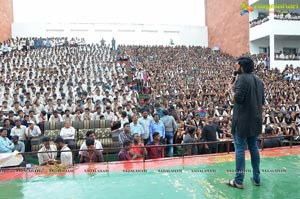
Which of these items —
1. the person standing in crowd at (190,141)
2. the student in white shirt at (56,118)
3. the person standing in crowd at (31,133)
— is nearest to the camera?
the person standing in crowd at (190,141)

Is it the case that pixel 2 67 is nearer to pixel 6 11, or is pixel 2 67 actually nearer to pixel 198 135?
pixel 198 135

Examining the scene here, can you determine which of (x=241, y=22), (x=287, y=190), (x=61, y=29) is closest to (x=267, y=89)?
(x=287, y=190)

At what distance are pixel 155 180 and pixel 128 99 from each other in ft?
21.0

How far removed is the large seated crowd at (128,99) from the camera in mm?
6512

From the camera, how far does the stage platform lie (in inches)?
125

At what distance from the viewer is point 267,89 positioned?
12391mm

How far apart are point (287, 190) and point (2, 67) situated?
14.7 m

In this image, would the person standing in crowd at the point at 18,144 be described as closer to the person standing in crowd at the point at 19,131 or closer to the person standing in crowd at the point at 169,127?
the person standing in crowd at the point at 19,131

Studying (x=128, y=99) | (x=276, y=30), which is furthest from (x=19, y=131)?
(x=276, y=30)

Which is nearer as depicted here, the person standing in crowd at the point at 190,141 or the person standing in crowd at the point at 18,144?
the person standing in crowd at the point at 190,141

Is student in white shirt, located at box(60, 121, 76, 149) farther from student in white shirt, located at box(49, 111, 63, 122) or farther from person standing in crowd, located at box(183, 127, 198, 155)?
person standing in crowd, located at box(183, 127, 198, 155)

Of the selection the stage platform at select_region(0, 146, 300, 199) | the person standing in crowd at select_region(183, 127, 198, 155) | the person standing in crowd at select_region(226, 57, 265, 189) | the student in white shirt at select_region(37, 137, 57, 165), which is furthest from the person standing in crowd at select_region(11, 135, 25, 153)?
the person standing in crowd at select_region(226, 57, 265, 189)

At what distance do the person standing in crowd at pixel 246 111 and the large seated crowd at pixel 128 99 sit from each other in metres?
1.97

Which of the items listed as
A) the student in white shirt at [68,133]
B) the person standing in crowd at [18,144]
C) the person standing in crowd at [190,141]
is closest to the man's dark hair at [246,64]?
the person standing in crowd at [190,141]
